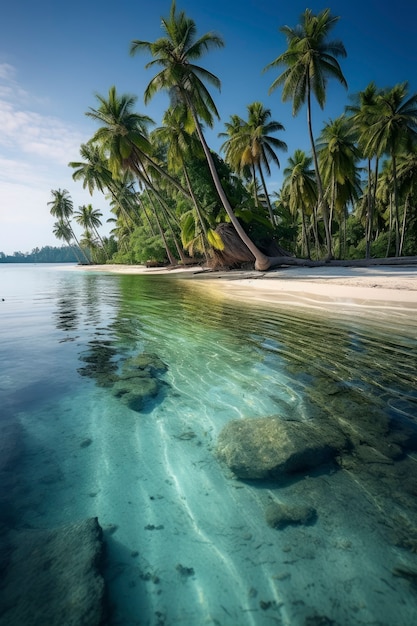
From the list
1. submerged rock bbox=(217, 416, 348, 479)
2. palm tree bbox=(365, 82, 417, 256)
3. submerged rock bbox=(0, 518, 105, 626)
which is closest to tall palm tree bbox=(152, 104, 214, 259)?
palm tree bbox=(365, 82, 417, 256)

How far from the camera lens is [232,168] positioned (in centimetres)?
2934

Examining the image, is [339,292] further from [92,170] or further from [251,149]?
[92,170]

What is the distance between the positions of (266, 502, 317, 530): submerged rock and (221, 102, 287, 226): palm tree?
2661 centimetres

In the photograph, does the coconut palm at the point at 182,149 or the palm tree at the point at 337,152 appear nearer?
the coconut palm at the point at 182,149

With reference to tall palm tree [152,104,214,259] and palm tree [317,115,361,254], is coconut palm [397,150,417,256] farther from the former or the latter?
tall palm tree [152,104,214,259]

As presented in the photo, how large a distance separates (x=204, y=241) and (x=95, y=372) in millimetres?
20486

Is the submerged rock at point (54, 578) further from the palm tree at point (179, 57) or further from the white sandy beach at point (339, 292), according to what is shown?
the palm tree at point (179, 57)

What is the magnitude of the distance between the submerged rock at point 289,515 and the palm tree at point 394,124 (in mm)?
26843

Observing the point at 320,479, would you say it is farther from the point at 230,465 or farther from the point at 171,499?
the point at 171,499

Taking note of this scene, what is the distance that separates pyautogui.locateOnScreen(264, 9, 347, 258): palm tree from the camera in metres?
18.0

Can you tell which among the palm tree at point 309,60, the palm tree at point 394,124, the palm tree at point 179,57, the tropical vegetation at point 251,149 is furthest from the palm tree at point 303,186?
the palm tree at point 179,57

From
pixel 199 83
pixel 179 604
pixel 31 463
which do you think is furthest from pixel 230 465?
pixel 199 83

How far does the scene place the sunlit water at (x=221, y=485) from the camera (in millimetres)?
1617

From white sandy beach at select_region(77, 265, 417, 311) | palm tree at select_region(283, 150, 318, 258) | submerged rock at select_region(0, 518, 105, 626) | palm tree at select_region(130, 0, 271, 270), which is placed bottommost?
submerged rock at select_region(0, 518, 105, 626)
